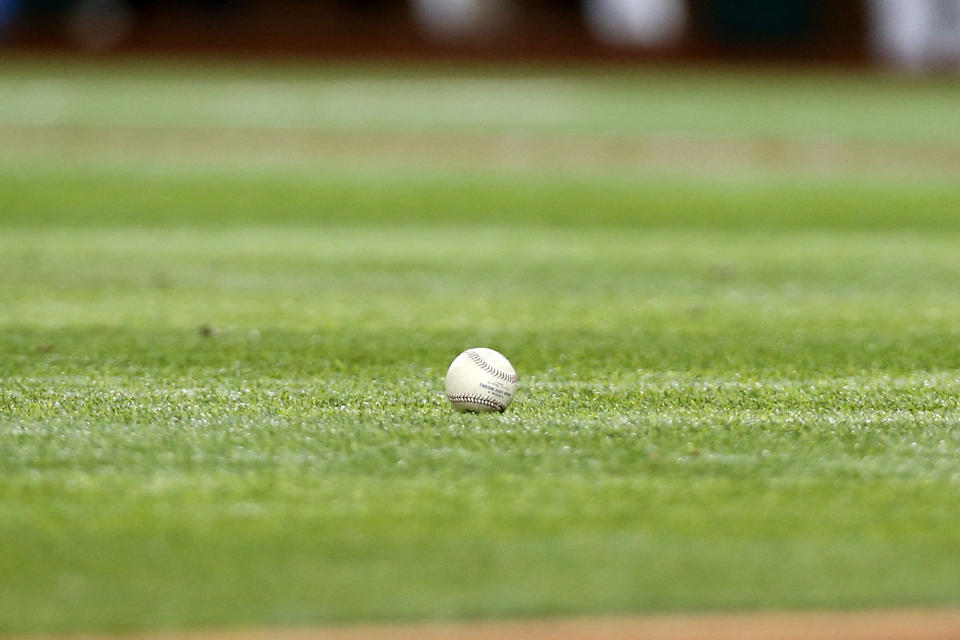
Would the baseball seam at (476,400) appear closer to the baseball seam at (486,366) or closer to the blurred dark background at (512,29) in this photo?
the baseball seam at (486,366)

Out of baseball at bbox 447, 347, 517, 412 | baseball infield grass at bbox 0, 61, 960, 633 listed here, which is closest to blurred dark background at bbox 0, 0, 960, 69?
→ baseball infield grass at bbox 0, 61, 960, 633

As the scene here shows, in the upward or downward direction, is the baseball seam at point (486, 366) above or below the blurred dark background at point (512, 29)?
below

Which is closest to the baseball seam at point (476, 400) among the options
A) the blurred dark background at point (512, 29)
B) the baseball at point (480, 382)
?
A: the baseball at point (480, 382)

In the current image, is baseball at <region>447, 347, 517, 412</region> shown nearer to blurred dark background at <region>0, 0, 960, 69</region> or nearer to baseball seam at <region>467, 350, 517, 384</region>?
baseball seam at <region>467, 350, 517, 384</region>

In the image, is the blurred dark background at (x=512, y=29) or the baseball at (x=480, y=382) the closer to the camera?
the baseball at (x=480, y=382)

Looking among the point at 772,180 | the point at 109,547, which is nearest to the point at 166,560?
the point at 109,547

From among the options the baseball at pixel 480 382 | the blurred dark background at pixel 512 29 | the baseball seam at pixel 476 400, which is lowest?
the baseball seam at pixel 476 400

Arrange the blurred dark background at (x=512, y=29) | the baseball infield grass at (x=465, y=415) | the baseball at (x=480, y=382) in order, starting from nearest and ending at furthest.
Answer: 1. the baseball infield grass at (x=465, y=415)
2. the baseball at (x=480, y=382)
3. the blurred dark background at (x=512, y=29)

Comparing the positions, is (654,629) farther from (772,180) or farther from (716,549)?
(772,180)
